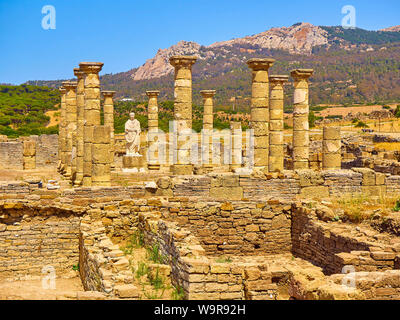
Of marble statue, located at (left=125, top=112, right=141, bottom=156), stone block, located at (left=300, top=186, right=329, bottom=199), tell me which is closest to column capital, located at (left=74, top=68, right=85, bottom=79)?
marble statue, located at (left=125, top=112, right=141, bottom=156)

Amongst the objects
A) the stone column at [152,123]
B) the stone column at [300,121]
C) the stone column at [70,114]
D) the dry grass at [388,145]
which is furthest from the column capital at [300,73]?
the stone column at [70,114]

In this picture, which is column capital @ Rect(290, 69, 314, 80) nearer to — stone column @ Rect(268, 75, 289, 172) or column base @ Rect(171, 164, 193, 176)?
stone column @ Rect(268, 75, 289, 172)

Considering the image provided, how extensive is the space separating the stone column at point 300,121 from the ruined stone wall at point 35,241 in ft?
36.2

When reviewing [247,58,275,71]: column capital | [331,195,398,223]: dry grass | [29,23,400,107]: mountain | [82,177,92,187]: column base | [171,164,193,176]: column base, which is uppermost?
[29,23,400,107]: mountain

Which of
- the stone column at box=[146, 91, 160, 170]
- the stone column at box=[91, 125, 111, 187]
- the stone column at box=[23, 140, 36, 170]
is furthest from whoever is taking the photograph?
the stone column at box=[23, 140, 36, 170]

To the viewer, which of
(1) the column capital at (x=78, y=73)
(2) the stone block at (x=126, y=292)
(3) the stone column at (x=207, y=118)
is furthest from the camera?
(3) the stone column at (x=207, y=118)

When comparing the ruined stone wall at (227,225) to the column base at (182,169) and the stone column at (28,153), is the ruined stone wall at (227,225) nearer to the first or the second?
the column base at (182,169)

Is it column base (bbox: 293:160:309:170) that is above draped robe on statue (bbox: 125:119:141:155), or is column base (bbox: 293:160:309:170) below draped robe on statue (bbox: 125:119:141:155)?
below

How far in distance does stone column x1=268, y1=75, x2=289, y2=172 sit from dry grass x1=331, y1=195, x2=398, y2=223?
27.8 feet

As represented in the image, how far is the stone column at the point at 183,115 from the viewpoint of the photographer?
730 inches

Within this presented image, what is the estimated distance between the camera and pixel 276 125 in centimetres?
2167

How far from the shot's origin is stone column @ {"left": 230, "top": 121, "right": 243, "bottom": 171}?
23.3m
